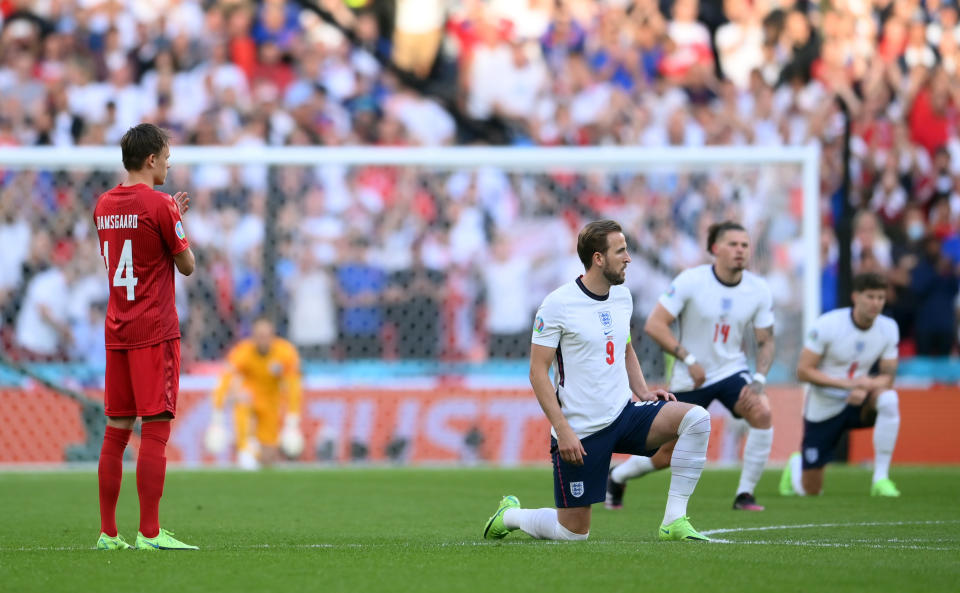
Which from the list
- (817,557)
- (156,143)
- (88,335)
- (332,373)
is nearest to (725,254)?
(817,557)

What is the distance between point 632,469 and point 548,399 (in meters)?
3.27

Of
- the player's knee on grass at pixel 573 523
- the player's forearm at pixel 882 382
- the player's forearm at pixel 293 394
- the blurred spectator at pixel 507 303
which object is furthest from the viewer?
the blurred spectator at pixel 507 303

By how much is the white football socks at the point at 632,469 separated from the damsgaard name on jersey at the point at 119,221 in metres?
4.71

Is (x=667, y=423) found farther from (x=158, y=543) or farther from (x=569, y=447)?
(x=158, y=543)

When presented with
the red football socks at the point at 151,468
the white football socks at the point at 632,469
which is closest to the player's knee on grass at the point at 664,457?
the white football socks at the point at 632,469

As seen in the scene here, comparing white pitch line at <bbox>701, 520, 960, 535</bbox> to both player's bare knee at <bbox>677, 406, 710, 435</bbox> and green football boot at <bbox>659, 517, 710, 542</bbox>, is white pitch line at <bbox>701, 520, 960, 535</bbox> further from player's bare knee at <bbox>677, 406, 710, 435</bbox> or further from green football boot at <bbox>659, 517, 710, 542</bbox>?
player's bare knee at <bbox>677, 406, 710, 435</bbox>

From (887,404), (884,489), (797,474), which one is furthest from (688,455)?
(887,404)

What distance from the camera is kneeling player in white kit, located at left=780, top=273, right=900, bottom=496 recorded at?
1250 centimetres

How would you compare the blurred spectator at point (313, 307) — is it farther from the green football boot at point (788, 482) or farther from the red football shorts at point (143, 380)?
the red football shorts at point (143, 380)

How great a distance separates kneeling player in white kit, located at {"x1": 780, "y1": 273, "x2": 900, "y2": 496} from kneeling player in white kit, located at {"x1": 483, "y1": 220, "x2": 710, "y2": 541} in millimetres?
4980

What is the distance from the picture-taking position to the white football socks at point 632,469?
35.0ft

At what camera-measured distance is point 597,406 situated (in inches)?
310

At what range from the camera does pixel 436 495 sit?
1217 cm

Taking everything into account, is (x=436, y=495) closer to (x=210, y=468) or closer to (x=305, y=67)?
(x=210, y=468)
